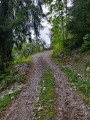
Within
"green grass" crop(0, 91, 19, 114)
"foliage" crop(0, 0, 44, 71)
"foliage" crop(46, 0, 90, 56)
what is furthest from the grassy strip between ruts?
"foliage" crop(46, 0, 90, 56)

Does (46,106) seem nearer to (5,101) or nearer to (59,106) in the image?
(59,106)

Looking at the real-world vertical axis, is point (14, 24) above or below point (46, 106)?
above

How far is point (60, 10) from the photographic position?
11.6 metres

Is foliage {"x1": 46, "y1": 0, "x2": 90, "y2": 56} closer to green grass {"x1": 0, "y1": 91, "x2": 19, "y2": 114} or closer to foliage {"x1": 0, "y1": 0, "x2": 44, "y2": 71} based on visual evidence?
foliage {"x1": 0, "y1": 0, "x2": 44, "y2": 71}

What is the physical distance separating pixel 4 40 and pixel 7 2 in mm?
3225

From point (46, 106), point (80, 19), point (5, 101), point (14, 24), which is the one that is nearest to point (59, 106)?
point (46, 106)

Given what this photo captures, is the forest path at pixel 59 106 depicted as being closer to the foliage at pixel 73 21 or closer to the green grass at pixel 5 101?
the green grass at pixel 5 101

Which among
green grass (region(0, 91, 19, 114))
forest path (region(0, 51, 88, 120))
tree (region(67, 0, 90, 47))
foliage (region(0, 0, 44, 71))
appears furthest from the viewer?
tree (region(67, 0, 90, 47))

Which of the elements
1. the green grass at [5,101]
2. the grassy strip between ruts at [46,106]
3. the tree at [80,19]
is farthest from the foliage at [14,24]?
the grassy strip between ruts at [46,106]

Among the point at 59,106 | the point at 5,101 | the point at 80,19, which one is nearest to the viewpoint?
the point at 59,106

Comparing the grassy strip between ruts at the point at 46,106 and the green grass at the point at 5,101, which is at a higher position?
the grassy strip between ruts at the point at 46,106

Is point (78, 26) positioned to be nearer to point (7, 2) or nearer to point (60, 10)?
point (60, 10)

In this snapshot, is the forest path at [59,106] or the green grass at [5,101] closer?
the forest path at [59,106]

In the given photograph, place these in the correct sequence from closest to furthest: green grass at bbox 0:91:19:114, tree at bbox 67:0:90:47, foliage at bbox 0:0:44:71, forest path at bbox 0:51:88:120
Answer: forest path at bbox 0:51:88:120 < green grass at bbox 0:91:19:114 < foliage at bbox 0:0:44:71 < tree at bbox 67:0:90:47
